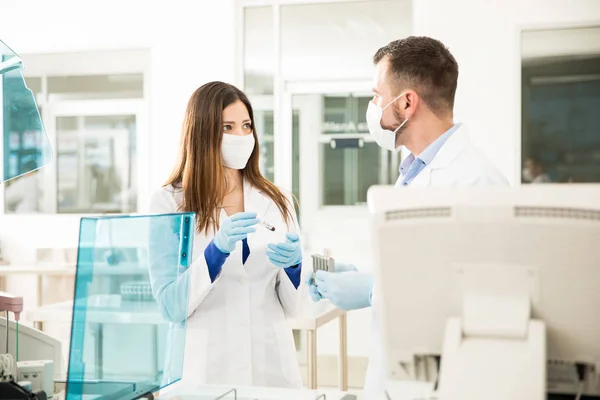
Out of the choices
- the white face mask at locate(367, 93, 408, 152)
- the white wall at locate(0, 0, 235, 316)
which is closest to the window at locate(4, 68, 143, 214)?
the white wall at locate(0, 0, 235, 316)

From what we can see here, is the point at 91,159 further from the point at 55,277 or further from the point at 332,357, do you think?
the point at 332,357

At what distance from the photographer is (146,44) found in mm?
5453

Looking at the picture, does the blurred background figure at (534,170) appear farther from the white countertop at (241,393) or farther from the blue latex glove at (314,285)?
the white countertop at (241,393)

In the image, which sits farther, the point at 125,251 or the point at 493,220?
the point at 125,251

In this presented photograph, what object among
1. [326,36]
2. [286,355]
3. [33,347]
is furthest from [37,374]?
[326,36]

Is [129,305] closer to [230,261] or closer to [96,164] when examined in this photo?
[230,261]

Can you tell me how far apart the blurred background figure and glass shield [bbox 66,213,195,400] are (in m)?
3.65

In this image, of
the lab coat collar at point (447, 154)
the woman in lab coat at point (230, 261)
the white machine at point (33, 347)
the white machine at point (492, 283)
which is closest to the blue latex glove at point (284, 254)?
the woman in lab coat at point (230, 261)

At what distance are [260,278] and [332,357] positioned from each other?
2980mm

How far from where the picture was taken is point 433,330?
1227 mm

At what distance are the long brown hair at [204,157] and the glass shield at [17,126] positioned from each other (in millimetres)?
598

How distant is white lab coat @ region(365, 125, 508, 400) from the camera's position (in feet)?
5.57

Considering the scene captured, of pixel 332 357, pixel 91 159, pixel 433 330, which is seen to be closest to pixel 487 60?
pixel 332 357

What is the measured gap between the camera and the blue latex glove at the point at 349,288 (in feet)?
5.80
